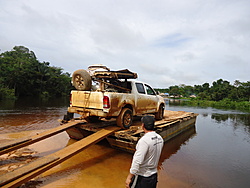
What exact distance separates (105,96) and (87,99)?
739 millimetres

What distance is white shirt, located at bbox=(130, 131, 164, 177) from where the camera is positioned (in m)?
2.12

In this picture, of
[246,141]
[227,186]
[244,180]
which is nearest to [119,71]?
[227,186]

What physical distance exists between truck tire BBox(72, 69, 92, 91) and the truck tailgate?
20 cm

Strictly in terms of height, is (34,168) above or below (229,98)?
below

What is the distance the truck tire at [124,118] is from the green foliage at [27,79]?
27345mm

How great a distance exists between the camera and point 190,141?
8.57m

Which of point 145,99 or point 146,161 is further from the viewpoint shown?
point 145,99

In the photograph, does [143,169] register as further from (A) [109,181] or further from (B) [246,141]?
(B) [246,141]

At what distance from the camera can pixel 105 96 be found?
5082 millimetres

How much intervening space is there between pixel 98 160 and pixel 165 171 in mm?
2087

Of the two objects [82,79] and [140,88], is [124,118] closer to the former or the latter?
[140,88]

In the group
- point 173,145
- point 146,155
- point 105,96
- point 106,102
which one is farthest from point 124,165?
point 173,145

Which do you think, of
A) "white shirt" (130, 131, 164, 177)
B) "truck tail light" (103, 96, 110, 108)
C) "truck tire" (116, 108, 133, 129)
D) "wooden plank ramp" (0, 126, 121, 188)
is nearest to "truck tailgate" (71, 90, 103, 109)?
"truck tail light" (103, 96, 110, 108)

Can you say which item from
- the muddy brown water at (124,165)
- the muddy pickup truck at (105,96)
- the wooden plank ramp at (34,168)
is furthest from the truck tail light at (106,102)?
the muddy brown water at (124,165)
